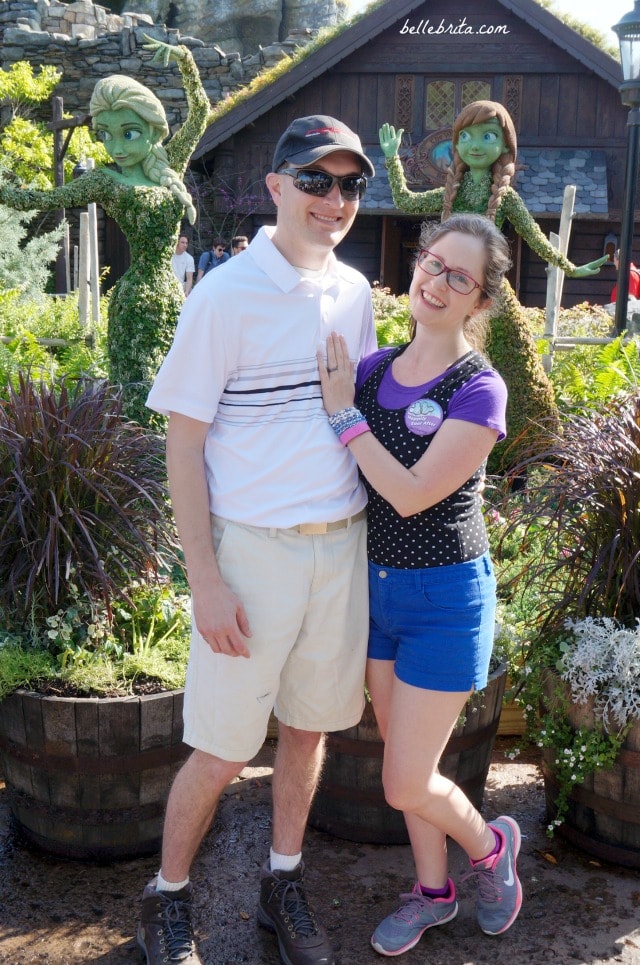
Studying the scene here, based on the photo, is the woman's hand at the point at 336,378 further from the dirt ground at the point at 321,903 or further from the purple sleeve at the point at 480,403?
the dirt ground at the point at 321,903

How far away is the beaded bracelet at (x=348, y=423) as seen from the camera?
7.25 feet

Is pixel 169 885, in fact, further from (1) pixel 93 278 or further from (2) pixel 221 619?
(1) pixel 93 278

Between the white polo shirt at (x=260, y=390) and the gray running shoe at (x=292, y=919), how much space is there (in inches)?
40.7

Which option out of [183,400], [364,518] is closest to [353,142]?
[183,400]

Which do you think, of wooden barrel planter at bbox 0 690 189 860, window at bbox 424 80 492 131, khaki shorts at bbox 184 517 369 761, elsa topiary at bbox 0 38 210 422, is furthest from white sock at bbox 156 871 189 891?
window at bbox 424 80 492 131

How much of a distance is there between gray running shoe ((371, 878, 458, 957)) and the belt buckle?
1.08m

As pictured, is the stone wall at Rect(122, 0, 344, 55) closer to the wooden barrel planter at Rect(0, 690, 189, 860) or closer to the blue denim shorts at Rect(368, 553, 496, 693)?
the wooden barrel planter at Rect(0, 690, 189, 860)

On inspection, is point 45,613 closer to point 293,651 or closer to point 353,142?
point 293,651

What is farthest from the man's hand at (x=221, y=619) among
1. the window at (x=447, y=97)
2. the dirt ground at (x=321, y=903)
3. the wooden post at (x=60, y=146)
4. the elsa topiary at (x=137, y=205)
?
the window at (x=447, y=97)

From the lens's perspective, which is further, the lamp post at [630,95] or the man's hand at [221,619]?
the lamp post at [630,95]

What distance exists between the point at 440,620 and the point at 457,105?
1581cm

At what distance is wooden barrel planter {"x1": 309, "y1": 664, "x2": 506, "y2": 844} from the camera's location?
2.95 meters

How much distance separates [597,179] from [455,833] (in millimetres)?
15055

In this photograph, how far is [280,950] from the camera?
8.25ft
